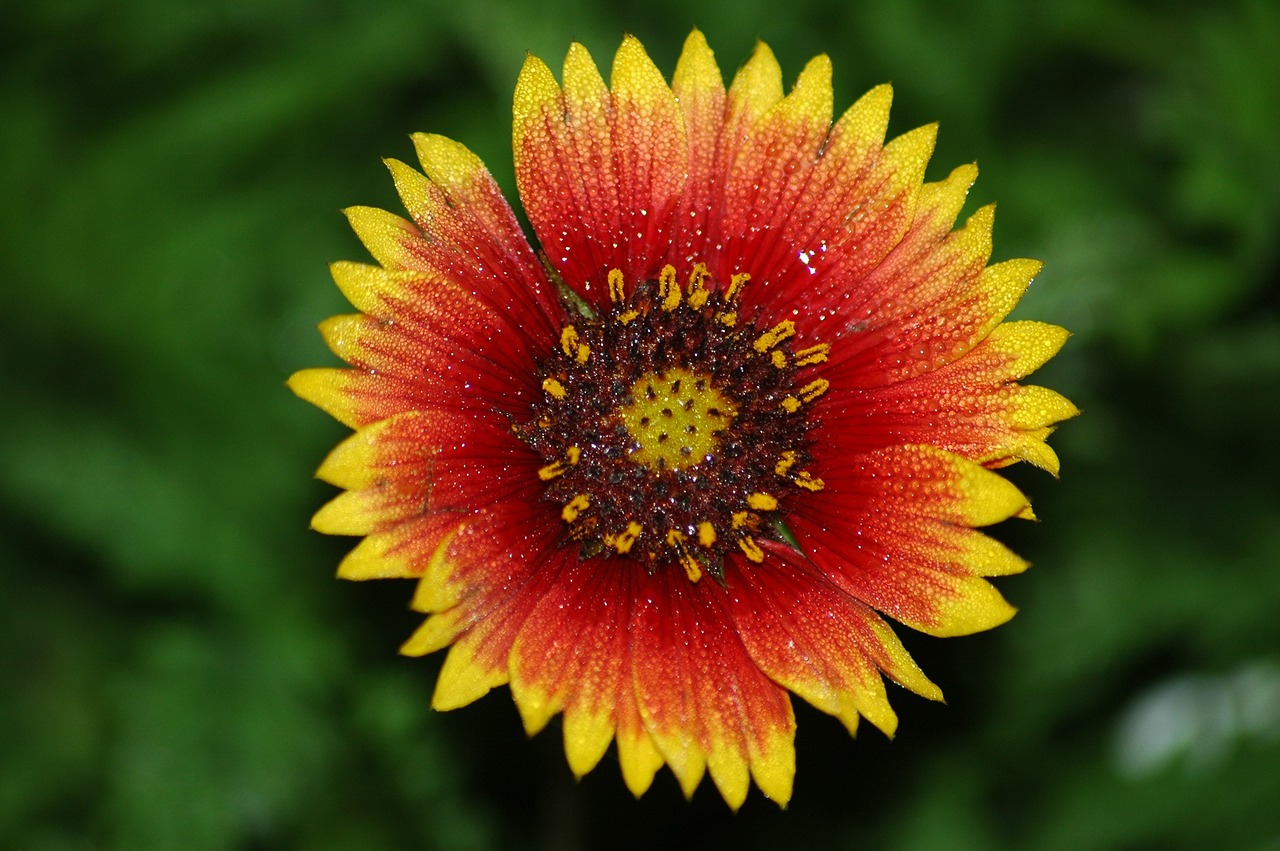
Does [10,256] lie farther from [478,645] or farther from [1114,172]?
[1114,172]

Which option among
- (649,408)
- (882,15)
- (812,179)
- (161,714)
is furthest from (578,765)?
(882,15)

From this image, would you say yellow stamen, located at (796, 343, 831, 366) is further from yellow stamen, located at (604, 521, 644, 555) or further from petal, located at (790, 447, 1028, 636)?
yellow stamen, located at (604, 521, 644, 555)

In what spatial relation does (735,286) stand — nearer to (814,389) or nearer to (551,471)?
(814,389)

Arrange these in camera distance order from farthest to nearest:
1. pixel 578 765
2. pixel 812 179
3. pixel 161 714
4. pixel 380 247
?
pixel 161 714 < pixel 812 179 < pixel 380 247 < pixel 578 765

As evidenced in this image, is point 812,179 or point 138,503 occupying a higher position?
point 812,179

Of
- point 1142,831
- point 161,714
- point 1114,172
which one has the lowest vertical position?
point 1142,831

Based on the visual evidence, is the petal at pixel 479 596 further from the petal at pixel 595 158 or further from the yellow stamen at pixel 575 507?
the petal at pixel 595 158

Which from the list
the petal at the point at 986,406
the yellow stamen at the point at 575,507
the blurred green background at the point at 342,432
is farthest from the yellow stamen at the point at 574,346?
the blurred green background at the point at 342,432
